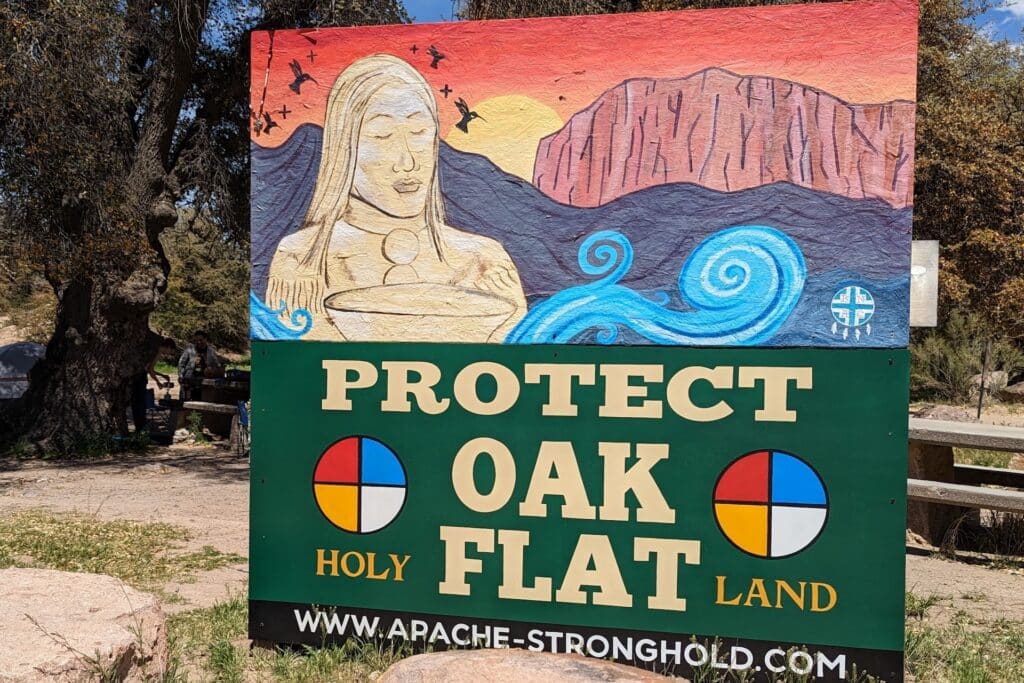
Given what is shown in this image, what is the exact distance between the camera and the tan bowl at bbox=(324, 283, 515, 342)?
13.5 ft

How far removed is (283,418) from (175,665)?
3.65 feet

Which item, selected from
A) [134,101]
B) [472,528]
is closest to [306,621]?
[472,528]

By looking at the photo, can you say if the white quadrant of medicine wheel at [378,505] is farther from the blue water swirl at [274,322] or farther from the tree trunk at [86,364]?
the tree trunk at [86,364]

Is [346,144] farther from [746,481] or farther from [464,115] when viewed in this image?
[746,481]

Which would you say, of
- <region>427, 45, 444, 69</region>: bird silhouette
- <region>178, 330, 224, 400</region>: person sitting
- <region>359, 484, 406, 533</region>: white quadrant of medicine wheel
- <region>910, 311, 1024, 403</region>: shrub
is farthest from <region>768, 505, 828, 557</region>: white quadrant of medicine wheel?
<region>910, 311, 1024, 403</region>: shrub


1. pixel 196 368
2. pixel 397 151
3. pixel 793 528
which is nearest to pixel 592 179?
pixel 397 151

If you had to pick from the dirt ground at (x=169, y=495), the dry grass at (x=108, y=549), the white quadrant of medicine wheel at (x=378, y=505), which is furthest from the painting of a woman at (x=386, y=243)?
the dry grass at (x=108, y=549)

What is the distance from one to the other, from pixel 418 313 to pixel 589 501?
1.07 meters

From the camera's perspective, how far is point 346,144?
4.23 meters

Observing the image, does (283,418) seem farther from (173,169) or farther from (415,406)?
(173,169)

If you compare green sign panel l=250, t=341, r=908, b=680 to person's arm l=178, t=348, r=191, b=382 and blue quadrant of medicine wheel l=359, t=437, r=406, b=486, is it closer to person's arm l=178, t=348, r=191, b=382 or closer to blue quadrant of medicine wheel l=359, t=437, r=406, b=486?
blue quadrant of medicine wheel l=359, t=437, r=406, b=486

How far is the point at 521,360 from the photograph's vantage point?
13.4ft

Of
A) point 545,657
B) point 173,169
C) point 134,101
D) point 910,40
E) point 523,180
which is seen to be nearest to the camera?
point 545,657

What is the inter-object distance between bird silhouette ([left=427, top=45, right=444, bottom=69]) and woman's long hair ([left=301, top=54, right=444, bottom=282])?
0.07 m
